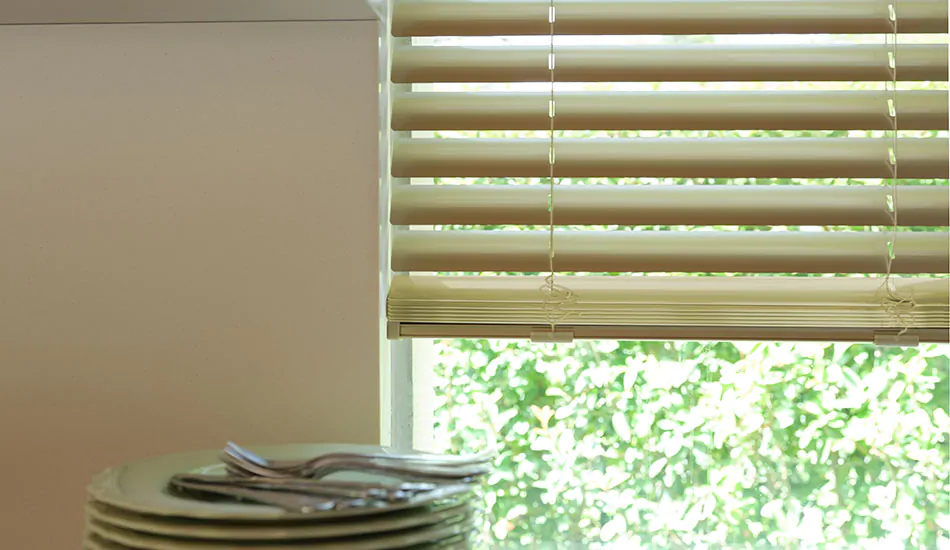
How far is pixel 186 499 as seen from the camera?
646mm

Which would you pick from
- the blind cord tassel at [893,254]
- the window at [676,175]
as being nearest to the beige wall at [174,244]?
the window at [676,175]

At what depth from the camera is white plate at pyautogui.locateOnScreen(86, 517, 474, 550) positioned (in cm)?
60

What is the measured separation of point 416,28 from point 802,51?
433 millimetres

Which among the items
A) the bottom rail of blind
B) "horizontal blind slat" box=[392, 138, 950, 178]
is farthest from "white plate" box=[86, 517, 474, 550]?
Answer: "horizontal blind slat" box=[392, 138, 950, 178]

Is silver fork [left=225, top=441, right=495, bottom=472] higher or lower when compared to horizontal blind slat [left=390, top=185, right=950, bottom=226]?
lower

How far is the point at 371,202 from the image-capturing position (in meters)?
0.99

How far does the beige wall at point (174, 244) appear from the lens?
99 centimetres

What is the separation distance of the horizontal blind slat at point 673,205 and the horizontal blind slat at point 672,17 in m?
0.18

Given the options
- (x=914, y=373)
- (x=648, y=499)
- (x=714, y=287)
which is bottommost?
(x=648, y=499)

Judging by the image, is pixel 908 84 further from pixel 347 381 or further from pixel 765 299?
pixel 347 381

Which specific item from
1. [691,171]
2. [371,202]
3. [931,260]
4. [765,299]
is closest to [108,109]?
[371,202]

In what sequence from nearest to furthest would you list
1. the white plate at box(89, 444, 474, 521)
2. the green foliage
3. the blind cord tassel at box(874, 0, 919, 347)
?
the white plate at box(89, 444, 474, 521) < the blind cord tassel at box(874, 0, 919, 347) < the green foliage

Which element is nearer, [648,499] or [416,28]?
[416,28]

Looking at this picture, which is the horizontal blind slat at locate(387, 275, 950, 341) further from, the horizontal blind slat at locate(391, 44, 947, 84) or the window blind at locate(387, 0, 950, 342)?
the horizontal blind slat at locate(391, 44, 947, 84)
